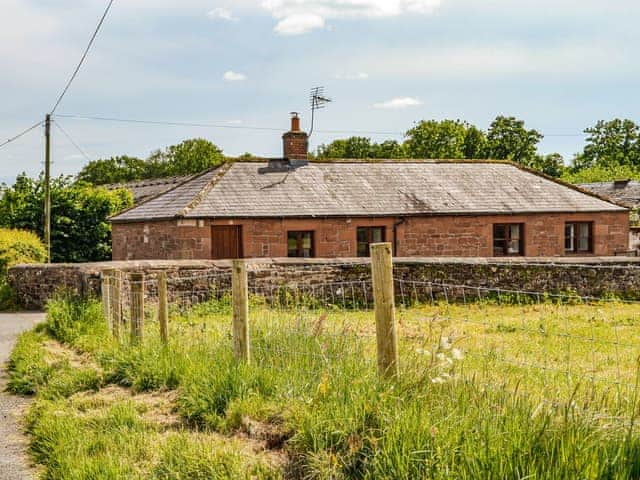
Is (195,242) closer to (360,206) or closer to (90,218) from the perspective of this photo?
(360,206)

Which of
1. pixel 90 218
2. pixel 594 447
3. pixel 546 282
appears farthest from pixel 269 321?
pixel 90 218

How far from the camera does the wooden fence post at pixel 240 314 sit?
705cm

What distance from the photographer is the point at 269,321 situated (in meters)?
8.23

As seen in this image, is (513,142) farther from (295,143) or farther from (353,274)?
(353,274)

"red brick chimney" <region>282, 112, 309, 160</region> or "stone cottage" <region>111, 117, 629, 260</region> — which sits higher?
"red brick chimney" <region>282, 112, 309, 160</region>

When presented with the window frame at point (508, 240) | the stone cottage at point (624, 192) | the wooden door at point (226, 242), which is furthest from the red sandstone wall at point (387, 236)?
the stone cottage at point (624, 192)

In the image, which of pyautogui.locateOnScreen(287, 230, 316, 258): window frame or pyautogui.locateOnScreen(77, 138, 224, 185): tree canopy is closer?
pyautogui.locateOnScreen(287, 230, 316, 258): window frame

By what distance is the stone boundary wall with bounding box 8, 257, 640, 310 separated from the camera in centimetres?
1520

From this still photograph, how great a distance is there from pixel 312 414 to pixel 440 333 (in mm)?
3212

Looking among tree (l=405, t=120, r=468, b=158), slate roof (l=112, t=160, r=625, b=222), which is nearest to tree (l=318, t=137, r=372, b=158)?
tree (l=405, t=120, r=468, b=158)

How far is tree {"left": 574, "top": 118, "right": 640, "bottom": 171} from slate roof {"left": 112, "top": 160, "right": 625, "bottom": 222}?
203 ft

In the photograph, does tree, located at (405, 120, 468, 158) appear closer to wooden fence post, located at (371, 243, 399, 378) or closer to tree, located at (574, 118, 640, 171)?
tree, located at (574, 118, 640, 171)

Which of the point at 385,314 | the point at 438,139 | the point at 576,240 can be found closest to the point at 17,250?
the point at 385,314

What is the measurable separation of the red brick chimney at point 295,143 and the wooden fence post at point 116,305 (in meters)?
17.4
